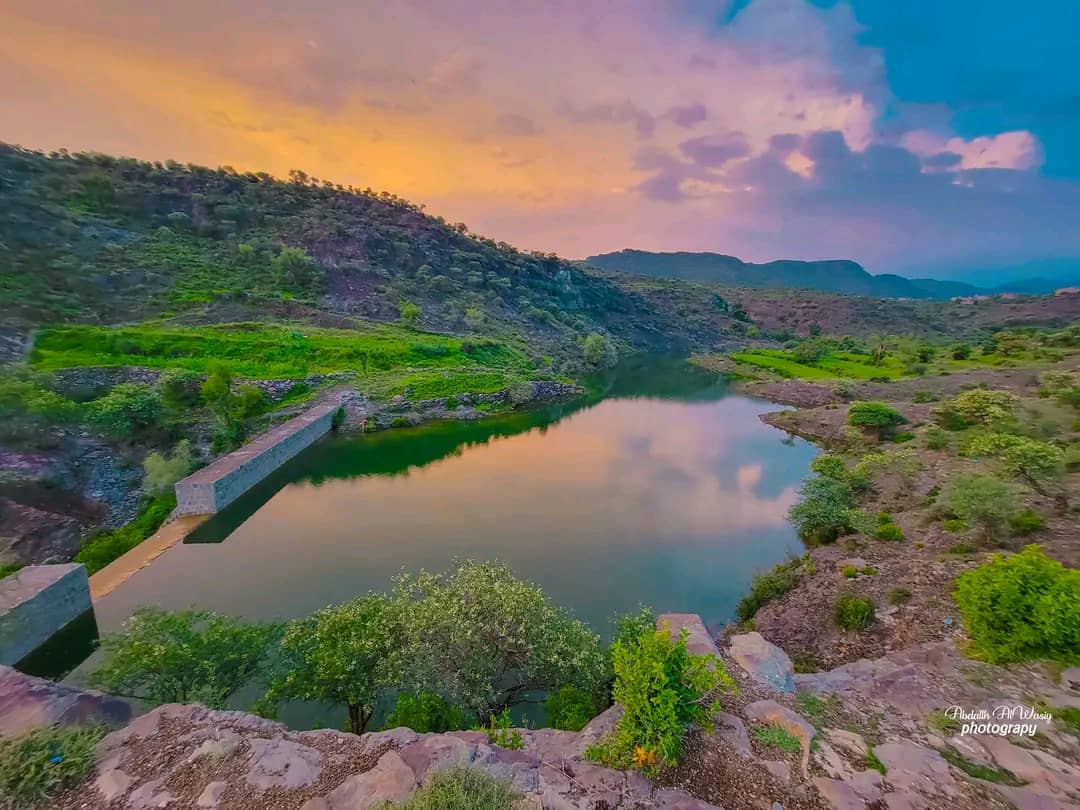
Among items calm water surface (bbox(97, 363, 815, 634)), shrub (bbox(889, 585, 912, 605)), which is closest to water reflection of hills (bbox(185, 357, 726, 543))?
calm water surface (bbox(97, 363, 815, 634))

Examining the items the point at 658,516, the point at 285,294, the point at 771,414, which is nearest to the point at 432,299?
the point at 285,294

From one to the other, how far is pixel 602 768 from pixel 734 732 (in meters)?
2.29

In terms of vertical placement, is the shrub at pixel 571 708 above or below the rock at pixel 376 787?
below

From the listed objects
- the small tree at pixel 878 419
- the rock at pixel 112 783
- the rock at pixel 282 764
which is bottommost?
the small tree at pixel 878 419

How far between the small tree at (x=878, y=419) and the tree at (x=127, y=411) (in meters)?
44.6

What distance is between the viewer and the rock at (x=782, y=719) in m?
7.09

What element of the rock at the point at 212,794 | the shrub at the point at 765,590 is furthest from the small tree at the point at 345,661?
the shrub at the point at 765,590

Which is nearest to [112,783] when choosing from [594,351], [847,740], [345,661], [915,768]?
[345,661]

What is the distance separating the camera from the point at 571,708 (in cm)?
914

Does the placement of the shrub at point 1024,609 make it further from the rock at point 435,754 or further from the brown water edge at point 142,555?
the brown water edge at point 142,555

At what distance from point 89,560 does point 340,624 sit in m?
13.4

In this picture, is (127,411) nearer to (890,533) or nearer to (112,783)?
(112,783)

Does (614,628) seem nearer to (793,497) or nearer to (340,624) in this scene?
(340,624)

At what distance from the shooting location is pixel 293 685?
30.4 feet
